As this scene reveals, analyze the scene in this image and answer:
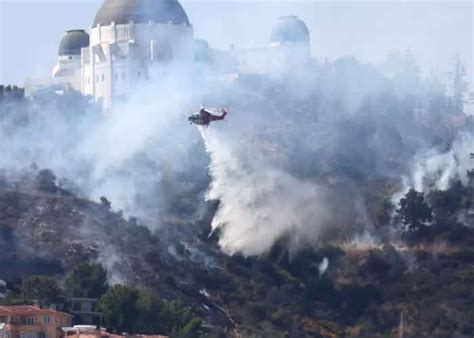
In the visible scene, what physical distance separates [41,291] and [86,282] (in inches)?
158

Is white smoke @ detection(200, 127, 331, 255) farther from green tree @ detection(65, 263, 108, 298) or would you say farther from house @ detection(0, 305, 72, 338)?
house @ detection(0, 305, 72, 338)

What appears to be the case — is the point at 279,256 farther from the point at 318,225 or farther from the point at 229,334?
the point at 229,334

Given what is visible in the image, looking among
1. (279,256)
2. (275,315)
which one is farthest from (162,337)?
(279,256)

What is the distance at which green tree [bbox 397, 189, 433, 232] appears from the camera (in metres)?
190

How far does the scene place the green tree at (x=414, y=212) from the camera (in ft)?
623

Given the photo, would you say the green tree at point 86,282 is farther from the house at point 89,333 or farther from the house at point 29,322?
the house at point 29,322

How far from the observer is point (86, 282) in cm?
16912

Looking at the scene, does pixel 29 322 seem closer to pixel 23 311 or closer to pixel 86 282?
pixel 23 311

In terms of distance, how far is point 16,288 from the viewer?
171 meters

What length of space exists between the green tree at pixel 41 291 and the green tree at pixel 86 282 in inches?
47.3

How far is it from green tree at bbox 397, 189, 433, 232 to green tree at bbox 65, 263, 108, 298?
26.2 m

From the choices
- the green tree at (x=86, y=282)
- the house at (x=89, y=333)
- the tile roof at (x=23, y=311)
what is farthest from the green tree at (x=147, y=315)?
the tile roof at (x=23, y=311)

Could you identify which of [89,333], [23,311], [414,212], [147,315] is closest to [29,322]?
[23,311]

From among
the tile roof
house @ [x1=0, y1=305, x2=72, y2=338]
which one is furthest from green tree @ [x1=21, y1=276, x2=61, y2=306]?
the tile roof
